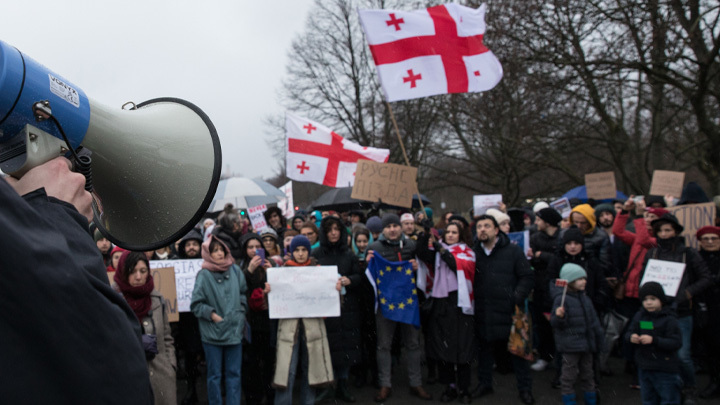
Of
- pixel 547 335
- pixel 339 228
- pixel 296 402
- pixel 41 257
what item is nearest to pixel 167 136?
pixel 41 257

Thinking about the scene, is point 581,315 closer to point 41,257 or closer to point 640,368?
point 640,368

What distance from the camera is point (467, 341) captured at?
5.56 m

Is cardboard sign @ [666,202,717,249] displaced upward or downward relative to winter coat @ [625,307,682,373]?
upward

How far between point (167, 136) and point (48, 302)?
631 millimetres

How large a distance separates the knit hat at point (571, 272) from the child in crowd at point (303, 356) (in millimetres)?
2112

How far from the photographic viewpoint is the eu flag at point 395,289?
5.75 m

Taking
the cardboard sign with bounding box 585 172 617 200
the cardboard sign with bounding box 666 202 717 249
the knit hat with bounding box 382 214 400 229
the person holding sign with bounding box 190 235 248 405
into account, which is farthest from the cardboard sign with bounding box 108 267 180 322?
the cardboard sign with bounding box 585 172 617 200

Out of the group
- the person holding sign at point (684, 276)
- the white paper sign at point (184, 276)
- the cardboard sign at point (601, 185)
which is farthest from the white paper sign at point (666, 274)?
the cardboard sign at point (601, 185)

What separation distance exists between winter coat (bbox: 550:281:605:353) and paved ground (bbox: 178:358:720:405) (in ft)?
2.53

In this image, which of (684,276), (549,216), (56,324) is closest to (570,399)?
(684,276)

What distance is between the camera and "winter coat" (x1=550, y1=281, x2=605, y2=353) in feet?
16.7

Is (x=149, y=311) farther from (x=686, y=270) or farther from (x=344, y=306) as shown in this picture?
(x=686, y=270)

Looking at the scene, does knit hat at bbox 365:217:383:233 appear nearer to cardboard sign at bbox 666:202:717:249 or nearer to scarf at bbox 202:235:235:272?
scarf at bbox 202:235:235:272

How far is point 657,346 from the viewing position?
15.1ft
